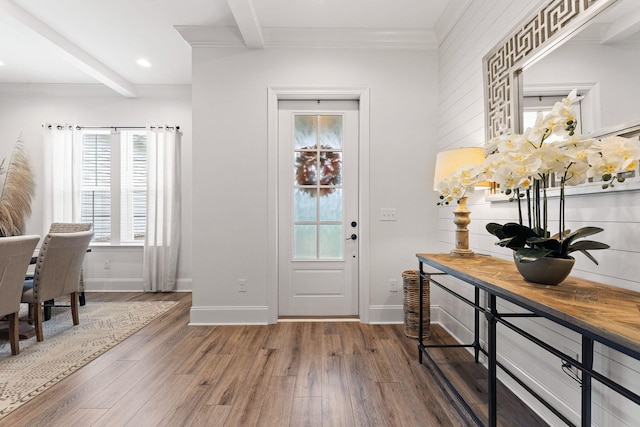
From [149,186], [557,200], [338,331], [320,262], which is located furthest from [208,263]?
[557,200]

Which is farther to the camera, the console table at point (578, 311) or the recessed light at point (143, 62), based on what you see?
the recessed light at point (143, 62)

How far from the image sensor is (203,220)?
318 centimetres

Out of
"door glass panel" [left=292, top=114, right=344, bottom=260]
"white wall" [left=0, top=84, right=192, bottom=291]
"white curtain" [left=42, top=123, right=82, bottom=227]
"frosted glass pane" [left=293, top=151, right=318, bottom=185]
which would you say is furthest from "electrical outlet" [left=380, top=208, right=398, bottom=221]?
"white curtain" [left=42, top=123, right=82, bottom=227]

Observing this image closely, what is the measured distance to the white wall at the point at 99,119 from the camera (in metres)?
4.59

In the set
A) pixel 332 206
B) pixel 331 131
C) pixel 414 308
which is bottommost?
pixel 414 308

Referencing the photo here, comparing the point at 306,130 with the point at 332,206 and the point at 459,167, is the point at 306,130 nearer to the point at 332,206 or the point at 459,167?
the point at 332,206

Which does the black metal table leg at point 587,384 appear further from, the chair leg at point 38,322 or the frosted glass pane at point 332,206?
the chair leg at point 38,322

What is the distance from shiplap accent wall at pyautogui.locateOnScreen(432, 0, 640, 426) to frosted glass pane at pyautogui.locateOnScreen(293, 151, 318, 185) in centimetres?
128

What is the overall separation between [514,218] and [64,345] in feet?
11.6

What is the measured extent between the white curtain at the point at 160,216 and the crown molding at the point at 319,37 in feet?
5.98

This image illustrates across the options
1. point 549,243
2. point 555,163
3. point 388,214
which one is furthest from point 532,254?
point 388,214

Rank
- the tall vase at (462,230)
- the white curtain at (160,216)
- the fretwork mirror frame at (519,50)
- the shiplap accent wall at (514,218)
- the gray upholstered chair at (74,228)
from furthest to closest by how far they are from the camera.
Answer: the white curtain at (160,216)
the gray upholstered chair at (74,228)
the tall vase at (462,230)
the fretwork mirror frame at (519,50)
the shiplap accent wall at (514,218)

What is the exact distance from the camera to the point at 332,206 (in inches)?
132

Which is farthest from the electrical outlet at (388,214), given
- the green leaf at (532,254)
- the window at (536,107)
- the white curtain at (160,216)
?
the white curtain at (160,216)
